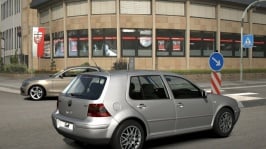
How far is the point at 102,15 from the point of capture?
3247cm

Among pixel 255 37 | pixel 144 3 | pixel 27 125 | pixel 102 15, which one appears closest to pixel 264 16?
pixel 255 37

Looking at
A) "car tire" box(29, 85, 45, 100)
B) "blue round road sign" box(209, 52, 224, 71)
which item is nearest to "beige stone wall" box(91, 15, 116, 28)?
"car tire" box(29, 85, 45, 100)

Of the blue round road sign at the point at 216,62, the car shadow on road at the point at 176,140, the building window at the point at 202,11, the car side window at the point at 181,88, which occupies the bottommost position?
the car shadow on road at the point at 176,140

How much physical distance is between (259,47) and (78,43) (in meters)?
17.5

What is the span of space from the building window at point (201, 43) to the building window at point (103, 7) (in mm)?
6783

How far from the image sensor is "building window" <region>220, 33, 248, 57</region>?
120 ft

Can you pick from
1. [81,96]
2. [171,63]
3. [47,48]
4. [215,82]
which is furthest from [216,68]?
[47,48]

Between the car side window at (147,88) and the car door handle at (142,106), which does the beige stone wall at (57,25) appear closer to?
the car side window at (147,88)

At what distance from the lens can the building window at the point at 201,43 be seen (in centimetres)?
3441

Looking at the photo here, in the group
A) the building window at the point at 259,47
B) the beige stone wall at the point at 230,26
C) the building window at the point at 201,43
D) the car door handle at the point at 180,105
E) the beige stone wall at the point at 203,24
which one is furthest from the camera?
the building window at the point at 259,47

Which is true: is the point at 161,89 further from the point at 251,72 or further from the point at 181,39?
the point at 251,72

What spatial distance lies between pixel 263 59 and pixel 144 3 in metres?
14.6

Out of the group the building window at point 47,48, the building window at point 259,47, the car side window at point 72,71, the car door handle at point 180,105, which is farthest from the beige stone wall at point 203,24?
the car door handle at point 180,105

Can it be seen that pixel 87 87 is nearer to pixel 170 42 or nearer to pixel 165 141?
pixel 165 141
